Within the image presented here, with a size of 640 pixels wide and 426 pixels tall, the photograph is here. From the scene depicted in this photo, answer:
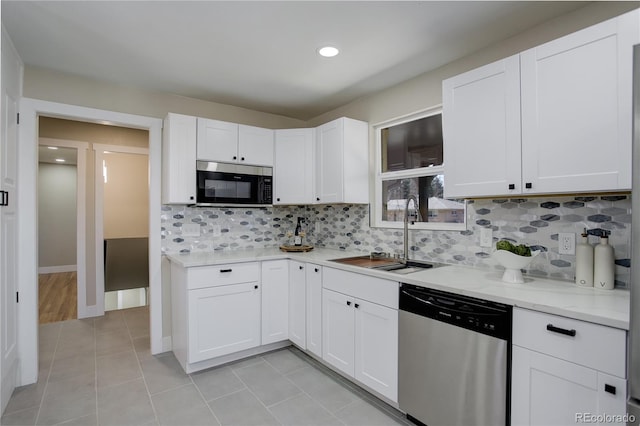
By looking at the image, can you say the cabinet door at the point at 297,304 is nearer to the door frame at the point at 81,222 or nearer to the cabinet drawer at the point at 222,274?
the cabinet drawer at the point at 222,274

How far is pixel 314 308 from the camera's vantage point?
2719mm

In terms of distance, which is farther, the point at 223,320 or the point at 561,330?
the point at 223,320

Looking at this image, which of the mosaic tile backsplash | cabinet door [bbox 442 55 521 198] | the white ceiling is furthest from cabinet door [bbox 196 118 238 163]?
cabinet door [bbox 442 55 521 198]

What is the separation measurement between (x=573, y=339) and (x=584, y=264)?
1.89ft

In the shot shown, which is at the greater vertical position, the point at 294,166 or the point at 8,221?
the point at 294,166

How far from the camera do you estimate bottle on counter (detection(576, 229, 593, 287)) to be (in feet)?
5.50

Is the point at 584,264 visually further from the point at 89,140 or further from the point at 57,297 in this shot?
the point at 57,297

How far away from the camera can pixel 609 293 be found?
5.13 ft

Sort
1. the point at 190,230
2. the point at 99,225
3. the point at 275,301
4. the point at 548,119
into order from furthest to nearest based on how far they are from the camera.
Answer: the point at 99,225 < the point at 190,230 < the point at 275,301 < the point at 548,119

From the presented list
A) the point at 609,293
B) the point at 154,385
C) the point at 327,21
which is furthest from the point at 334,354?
the point at 327,21

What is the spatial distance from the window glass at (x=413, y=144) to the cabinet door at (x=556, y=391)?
1610 millimetres

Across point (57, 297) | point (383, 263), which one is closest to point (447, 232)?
point (383, 263)

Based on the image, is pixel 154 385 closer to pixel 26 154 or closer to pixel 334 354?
pixel 334 354

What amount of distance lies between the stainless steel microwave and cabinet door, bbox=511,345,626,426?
98.0 inches
